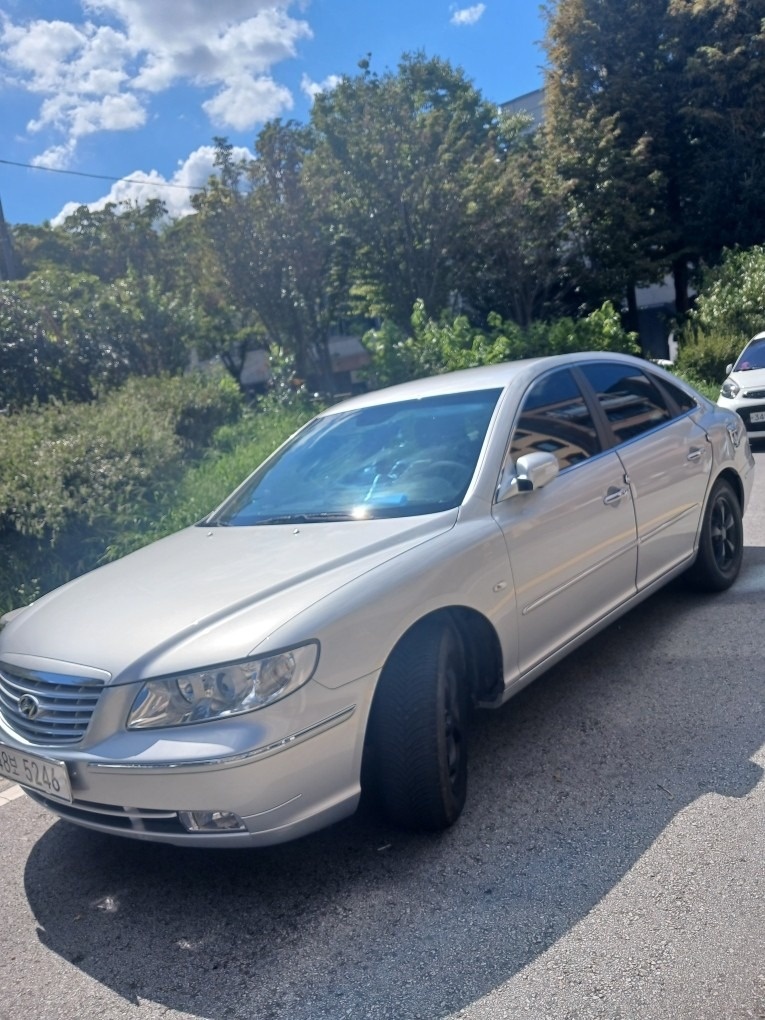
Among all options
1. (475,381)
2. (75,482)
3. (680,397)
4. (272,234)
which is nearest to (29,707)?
(475,381)

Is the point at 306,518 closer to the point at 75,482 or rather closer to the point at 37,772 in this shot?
the point at 37,772

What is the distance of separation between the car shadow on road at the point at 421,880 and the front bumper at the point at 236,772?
0.33 m

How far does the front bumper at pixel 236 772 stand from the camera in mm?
→ 2918

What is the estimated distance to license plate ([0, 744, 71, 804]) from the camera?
313 centimetres

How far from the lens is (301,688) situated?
3.01m

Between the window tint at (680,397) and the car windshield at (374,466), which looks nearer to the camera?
the car windshield at (374,466)

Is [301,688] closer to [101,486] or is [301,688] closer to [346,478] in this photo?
[346,478]

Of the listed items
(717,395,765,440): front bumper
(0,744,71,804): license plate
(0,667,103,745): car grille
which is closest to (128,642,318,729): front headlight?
(0,667,103,745): car grille

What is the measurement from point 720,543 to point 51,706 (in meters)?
4.09

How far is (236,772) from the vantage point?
290cm

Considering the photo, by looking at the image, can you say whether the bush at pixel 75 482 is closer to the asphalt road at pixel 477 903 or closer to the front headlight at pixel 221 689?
the asphalt road at pixel 477 903

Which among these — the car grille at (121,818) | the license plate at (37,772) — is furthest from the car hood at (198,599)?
the car grille at (121,818)

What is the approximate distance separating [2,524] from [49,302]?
20.1 ft

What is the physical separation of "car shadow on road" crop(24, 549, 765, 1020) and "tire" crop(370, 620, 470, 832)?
149 mm
